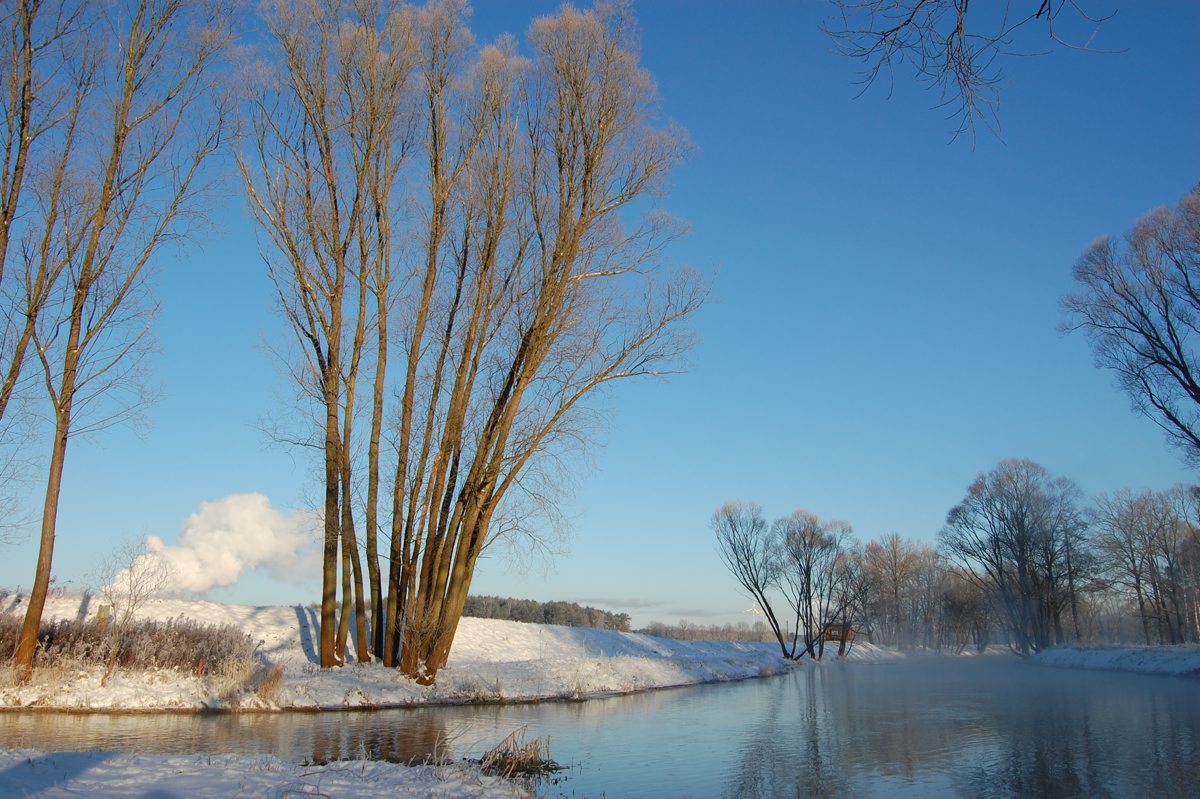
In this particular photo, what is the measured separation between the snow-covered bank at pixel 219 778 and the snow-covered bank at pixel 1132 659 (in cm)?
2785

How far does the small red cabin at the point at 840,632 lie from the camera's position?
56.9 m

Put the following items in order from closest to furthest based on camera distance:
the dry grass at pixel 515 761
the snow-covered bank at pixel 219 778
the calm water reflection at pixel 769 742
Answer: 1. the snow-covered bank at pixel 219 778
2. the dry grass at pixel 515 761
3. the calm water reflection at pixel 769 742

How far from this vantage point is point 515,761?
753 cm

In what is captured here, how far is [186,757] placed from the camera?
6.52m

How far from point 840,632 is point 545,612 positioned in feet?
130

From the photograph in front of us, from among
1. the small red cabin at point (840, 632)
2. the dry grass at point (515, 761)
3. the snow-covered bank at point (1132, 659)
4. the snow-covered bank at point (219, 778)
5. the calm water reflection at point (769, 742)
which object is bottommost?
the small red cabin at point (840, 632)

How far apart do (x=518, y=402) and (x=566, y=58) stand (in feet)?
24.0

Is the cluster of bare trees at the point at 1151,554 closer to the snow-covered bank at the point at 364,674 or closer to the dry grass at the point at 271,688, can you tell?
the snow-covered bank at the point at 364,674

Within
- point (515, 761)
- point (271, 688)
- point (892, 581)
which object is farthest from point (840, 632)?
point (515, 761)

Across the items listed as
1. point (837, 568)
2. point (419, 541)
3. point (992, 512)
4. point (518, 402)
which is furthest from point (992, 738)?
point (837, 568)

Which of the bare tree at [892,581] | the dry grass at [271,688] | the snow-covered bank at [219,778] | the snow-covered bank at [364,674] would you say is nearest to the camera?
the snow-covered bank at [219,778]

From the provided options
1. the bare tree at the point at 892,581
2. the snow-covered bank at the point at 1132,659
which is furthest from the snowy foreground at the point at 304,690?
the bare tree at the point at 892,581

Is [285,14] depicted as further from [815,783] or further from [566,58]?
[815,783]

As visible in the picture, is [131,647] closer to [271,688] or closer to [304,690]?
[271,688]
